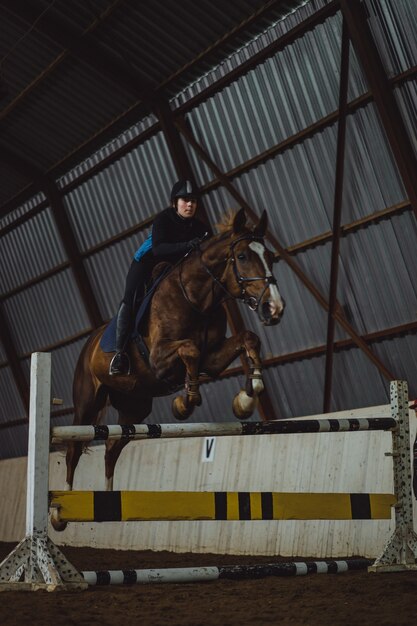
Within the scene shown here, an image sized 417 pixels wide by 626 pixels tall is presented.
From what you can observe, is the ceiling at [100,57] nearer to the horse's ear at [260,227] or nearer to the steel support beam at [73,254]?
the steel support beam at [73,254]

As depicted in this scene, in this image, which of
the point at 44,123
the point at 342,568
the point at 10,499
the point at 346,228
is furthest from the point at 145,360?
the point at 10,499

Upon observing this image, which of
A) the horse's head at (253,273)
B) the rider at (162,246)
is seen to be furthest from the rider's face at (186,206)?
the horse's head at (253,273)

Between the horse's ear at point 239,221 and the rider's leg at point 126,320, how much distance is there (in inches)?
43.4

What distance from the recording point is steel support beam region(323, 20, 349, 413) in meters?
11.1

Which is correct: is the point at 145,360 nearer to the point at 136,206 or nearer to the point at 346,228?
the point at 346,228

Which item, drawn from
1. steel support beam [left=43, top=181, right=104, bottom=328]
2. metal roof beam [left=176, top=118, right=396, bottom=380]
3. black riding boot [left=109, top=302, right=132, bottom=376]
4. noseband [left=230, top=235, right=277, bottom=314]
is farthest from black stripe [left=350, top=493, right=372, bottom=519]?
steel support beam [left=43, top=181, right=104, bottom=328]

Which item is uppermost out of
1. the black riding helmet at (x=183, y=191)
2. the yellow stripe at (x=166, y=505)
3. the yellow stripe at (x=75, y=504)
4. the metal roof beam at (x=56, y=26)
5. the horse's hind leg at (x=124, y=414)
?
the metal roof beam at (x=56, y=26)

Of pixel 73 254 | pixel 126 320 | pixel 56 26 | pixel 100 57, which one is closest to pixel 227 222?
pixel 126 320

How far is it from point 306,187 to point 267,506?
7.38 m

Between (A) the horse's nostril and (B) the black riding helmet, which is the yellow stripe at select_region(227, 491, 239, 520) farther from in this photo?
(B) the black riding helmet

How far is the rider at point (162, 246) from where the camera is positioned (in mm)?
6793

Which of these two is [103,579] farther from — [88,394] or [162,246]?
[88,394]

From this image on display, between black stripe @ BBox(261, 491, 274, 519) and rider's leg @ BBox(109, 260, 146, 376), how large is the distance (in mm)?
1775

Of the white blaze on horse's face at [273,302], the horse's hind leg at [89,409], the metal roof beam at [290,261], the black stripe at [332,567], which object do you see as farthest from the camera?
the metal roof beam at [290,261]
